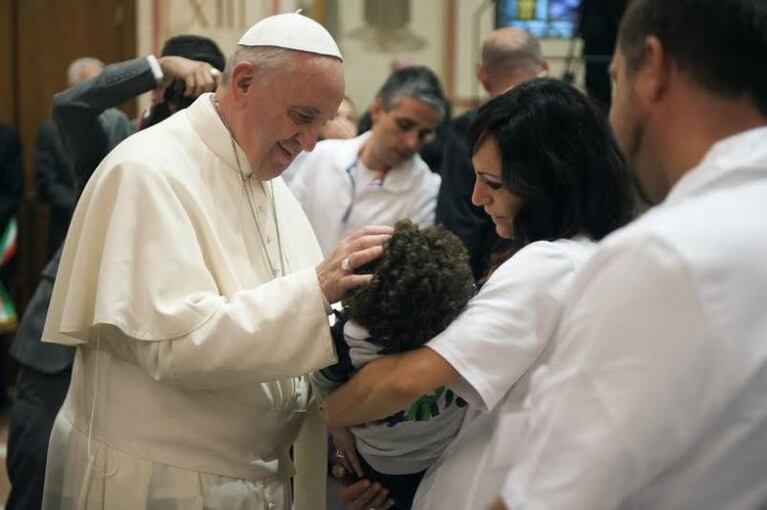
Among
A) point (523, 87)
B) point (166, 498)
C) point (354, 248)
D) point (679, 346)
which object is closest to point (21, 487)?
point (166, 498)

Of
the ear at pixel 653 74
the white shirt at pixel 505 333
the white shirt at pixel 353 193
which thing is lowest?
the white shirt at pixel 353 193

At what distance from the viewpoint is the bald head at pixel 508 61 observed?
13.4 ft

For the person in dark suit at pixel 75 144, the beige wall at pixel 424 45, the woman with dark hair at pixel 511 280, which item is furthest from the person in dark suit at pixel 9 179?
the woman with dark hair at pixel 511 280

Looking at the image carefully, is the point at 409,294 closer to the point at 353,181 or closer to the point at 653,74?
the point at 653,74

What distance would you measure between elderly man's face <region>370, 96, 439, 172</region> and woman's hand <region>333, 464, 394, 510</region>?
84.7 inches

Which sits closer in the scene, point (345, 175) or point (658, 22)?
point (658, 22)

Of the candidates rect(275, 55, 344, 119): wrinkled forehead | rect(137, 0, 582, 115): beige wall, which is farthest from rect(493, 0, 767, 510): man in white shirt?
rect(137, 0, 582, 115): beige wall

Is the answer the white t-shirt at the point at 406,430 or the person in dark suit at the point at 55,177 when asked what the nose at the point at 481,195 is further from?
the person in dark suit at the point at 55,177

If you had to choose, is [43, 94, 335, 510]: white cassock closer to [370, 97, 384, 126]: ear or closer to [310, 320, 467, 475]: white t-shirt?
[310, 320, 467, 475]: white t-shirt

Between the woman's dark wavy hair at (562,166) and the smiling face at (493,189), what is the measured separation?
0.02 meters

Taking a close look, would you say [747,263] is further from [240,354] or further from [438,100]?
[438,100]

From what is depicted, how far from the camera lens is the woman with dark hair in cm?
180

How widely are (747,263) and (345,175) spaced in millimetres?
3085

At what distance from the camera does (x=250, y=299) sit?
200 centimetres
